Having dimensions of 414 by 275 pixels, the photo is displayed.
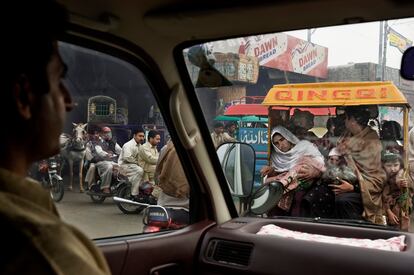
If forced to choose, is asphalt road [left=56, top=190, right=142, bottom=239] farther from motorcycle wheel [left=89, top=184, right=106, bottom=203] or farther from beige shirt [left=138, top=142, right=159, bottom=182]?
beige shirt [left=138, top=142, right=159, bottom=182]

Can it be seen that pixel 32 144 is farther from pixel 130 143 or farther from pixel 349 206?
pixel 349 206

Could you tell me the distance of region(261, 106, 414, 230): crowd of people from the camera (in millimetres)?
2902

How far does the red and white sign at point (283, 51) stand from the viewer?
2.71 metres

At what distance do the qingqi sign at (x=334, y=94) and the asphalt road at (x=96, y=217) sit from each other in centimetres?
118

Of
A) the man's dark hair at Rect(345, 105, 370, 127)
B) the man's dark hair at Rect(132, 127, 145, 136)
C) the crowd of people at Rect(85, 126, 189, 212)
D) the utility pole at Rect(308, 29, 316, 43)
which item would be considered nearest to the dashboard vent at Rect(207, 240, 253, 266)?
the crowd of people at Rect(85, 126, 189, 212)

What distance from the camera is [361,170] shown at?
294cm

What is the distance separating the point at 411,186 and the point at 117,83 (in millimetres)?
1979

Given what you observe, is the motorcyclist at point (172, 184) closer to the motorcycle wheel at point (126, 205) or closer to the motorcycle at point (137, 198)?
the motorcycle at point (137, 198)

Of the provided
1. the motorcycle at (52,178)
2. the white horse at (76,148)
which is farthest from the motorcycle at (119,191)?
the motorcycle at (52,178)

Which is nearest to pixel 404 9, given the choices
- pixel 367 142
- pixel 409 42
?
pixel 409 42

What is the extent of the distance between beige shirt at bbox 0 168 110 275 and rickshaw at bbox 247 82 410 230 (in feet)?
7.74

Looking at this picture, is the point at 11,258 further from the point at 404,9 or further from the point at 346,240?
the point at 346,240

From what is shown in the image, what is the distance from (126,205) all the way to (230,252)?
26.4 inches

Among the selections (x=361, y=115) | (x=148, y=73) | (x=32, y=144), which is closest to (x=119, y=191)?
(x=148, y=73)
